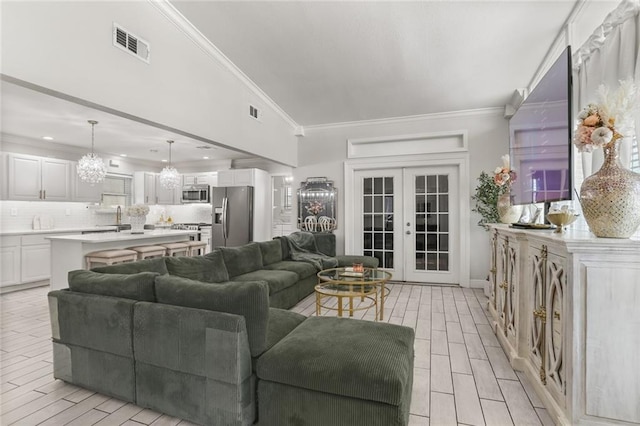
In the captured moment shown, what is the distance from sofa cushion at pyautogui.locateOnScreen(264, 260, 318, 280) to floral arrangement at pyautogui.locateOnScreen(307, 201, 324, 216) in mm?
1513

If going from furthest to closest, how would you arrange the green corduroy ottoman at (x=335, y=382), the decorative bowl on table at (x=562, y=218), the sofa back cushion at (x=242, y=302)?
the decorative bowl on table at (x=562, y=218)
the sofa back cushion at (x=242, y=302)
the green corduroy ottoman at (x=335, y=382)

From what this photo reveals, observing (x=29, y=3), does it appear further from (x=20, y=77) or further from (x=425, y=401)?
(x=425, y=401)

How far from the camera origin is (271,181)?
7027mm

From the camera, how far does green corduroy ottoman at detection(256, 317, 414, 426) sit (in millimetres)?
1473

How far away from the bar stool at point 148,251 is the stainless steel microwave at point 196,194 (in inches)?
128

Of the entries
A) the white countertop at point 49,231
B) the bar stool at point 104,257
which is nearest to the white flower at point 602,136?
the bar stool at point 104,257

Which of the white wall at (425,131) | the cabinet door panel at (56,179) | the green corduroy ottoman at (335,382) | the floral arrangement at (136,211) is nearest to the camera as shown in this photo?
the green corduroy ottoman at (335,382)

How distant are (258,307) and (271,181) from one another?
549 centimetres

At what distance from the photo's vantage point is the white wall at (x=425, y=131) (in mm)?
4973

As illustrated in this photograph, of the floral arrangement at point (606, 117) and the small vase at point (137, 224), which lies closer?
the floral arrangement at point (606, 117)

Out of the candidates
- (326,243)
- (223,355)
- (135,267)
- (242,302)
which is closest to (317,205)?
(326,243)

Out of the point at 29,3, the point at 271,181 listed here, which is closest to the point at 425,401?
the point at 29,3

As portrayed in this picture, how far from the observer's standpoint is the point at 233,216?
659 cm

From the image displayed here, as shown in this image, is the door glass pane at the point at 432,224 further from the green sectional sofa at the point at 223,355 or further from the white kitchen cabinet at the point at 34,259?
the white kitchen cabinet at the point at 34,259
